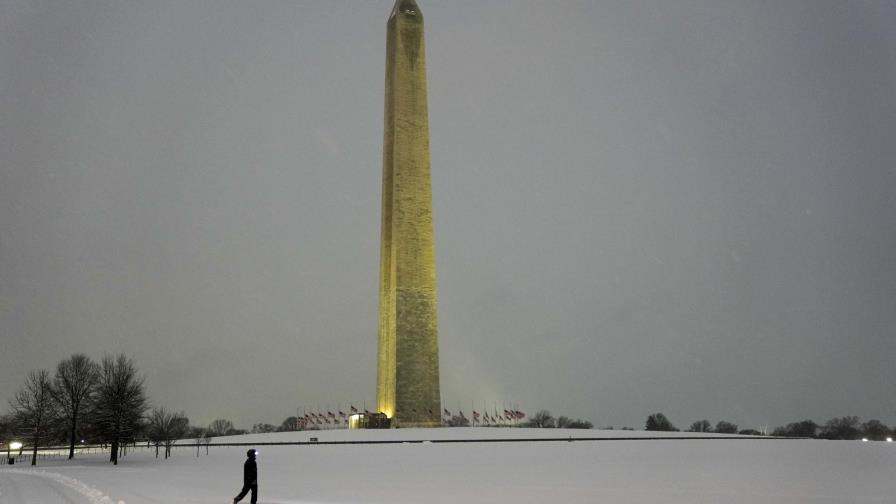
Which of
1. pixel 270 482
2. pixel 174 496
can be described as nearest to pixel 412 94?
pixel 270 482

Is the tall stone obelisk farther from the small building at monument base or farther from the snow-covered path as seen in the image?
the snow-covered path

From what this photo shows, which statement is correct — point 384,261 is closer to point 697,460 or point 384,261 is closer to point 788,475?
point 697,460

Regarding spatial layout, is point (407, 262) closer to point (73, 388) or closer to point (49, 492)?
point (73, 388)

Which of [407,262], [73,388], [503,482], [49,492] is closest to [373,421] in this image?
[407,262]

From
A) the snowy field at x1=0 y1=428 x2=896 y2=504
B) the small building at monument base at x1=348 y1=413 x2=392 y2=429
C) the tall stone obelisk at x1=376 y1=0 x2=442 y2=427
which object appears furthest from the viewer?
the tall stone obelisk at x1=376 y1=0 x2=442 y2=427

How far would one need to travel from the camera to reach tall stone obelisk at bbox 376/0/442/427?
161ft

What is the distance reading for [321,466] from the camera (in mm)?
24203

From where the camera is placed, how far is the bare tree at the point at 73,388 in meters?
42.9

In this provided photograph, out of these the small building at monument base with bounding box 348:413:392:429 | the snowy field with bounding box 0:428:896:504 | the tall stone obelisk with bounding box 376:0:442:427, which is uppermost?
the tall stone obelisk with bounding box 376:0:442:427

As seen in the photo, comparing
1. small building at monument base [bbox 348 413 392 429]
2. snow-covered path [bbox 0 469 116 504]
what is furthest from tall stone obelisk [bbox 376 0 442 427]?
snow-covered path [bbox 0 469 116 504]

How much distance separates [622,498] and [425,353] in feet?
121

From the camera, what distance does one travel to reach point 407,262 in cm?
4966

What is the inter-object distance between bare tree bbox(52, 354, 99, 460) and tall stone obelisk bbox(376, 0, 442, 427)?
1841 centimetres

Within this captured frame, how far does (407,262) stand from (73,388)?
21277mm
